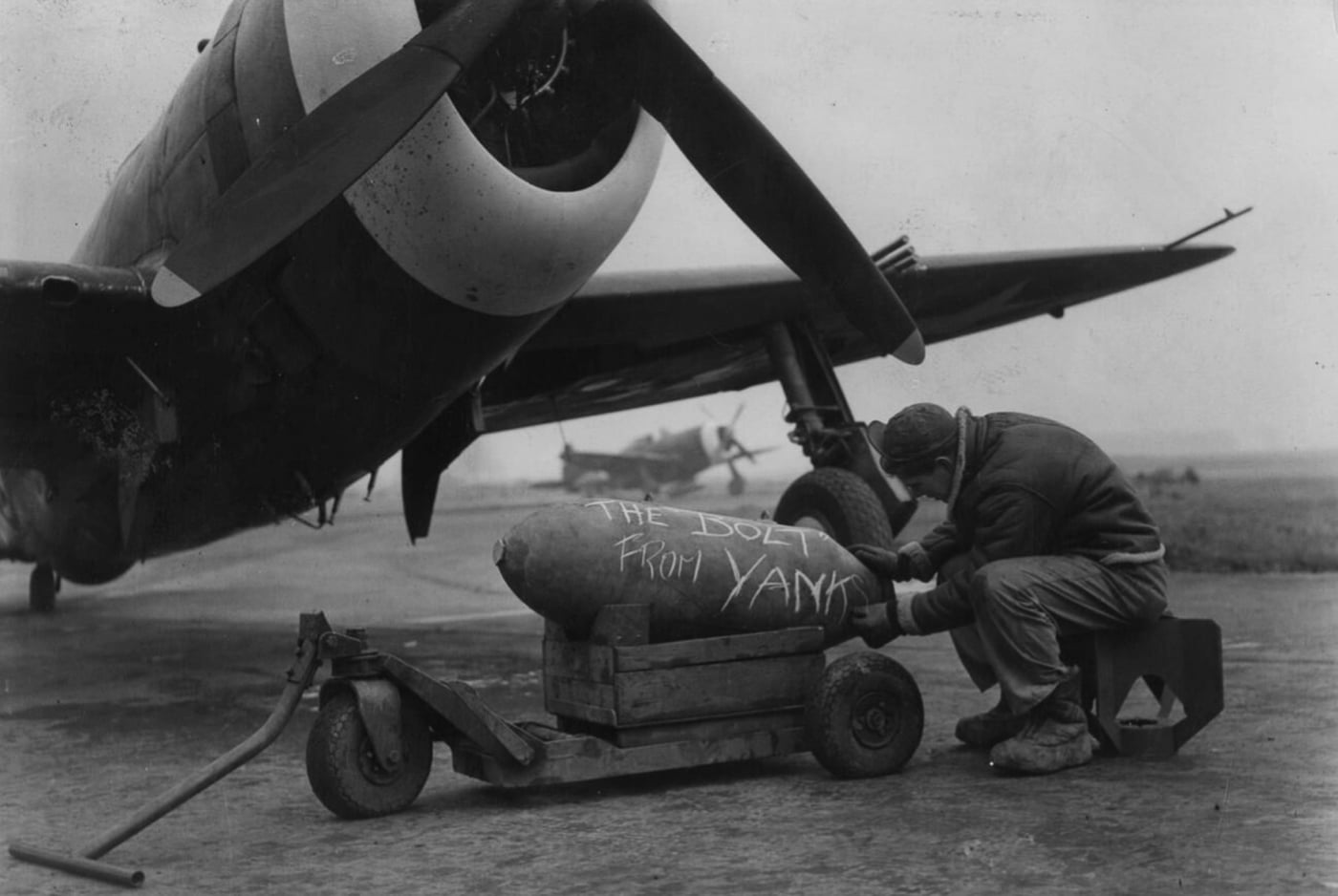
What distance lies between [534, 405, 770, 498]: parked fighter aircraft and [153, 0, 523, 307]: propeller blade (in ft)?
120

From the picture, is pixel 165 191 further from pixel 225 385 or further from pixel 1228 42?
pixel 1228 42

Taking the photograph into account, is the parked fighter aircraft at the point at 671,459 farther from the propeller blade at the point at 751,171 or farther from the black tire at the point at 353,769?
the black tire at the point at 353,769

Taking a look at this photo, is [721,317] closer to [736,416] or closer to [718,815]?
[718,815]

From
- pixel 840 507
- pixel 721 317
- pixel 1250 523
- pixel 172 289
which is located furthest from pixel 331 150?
pixel 1250 523

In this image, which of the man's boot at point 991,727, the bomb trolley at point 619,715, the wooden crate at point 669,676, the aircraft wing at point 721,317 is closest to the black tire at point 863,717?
the bomb trolley at point 619,715

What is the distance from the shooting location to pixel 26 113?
4902 millimetres

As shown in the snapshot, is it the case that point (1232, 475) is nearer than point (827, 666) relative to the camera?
No

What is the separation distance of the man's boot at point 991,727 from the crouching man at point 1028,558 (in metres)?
0.02

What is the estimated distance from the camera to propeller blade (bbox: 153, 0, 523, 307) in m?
3.59

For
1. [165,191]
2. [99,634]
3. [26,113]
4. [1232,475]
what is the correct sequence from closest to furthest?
[26,113] → [165,191] → [99,634] → [1232,475]

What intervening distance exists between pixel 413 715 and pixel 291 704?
35 cm

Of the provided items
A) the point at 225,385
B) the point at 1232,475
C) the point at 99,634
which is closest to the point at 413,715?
the point at 225,385

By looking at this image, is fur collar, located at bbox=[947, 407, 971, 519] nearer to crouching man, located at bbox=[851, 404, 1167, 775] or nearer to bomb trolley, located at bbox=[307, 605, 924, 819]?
crouching man, located at bbox=[851, 404, 1167, 775]

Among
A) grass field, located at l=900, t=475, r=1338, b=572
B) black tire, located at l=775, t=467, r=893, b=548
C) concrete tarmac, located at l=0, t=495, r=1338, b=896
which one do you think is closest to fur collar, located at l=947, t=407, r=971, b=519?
concrete tarmac, located at l=0, t=495, r=1338, b=896
